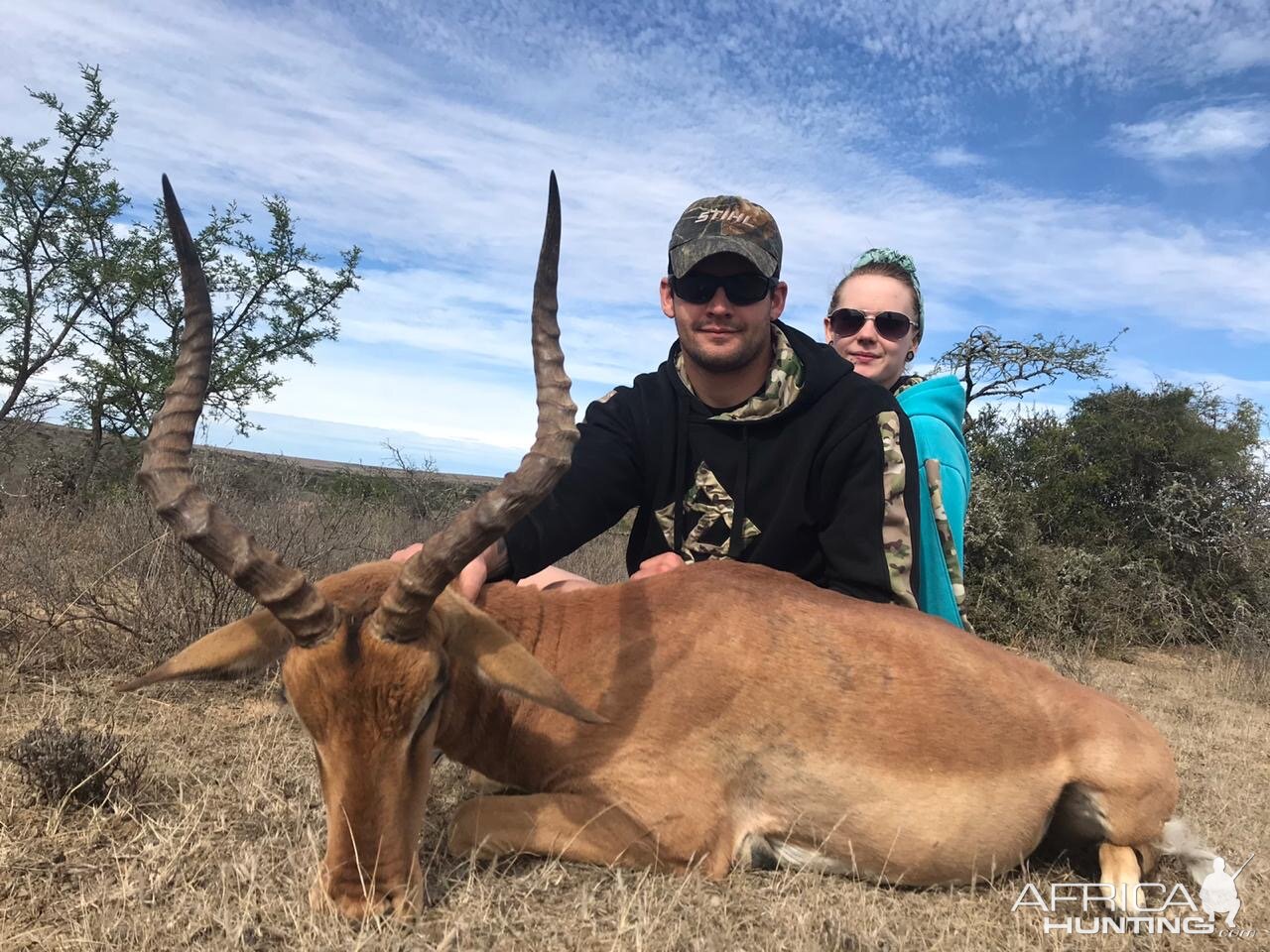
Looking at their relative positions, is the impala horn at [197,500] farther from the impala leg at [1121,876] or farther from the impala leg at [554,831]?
the impala leg at [1121,876]

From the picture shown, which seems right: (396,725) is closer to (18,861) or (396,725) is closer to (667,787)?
(667,787)

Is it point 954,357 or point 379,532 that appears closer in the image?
point 379,532

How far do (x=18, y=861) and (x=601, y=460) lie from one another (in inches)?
143

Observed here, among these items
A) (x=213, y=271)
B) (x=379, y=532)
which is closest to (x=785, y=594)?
(x=379, y=532)

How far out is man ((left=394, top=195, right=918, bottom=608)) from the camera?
17.6ft

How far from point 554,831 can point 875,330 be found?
5.11 metres

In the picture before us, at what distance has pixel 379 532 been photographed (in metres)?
13.5

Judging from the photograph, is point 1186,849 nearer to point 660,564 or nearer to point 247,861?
point 660,564

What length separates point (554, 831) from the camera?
3818 millimetres

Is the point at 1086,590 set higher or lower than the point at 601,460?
lower

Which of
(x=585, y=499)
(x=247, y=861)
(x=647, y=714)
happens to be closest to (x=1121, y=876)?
(x=647, y=714)

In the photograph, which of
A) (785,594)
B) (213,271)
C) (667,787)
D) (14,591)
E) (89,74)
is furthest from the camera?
(213,271)

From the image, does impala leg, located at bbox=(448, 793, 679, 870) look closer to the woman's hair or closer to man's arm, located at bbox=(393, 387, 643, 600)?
man's arm, located at bbox=(393, 387, 643, 600)

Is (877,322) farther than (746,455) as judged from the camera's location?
Yes
